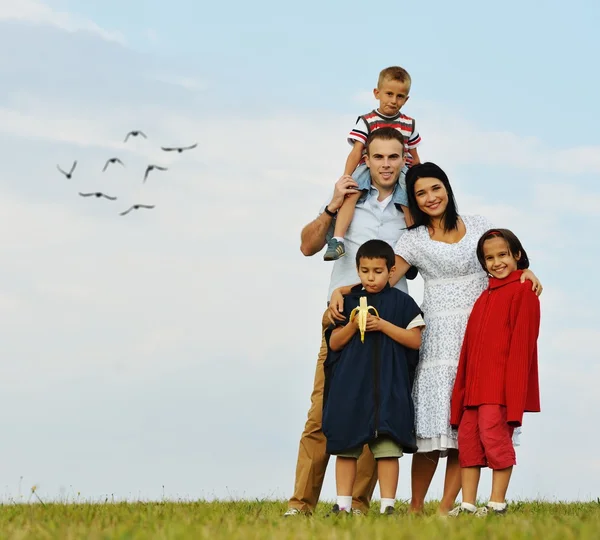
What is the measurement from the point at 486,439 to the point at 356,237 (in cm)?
197

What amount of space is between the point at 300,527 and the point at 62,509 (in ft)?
7.93

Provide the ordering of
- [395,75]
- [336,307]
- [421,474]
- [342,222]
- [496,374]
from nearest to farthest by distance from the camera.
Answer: [496,374] < [336,307] < [421,474] < [342,222] < [395,75]

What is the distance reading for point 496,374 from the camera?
6.86 meters

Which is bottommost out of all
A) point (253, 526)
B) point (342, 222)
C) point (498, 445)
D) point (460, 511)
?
point (253, 526)

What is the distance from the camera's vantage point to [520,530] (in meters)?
5.56

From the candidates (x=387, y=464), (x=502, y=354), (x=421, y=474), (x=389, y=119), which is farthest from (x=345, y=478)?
(x=389, y=119)

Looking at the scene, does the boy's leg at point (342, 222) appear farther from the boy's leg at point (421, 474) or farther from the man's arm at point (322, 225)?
the boy's leg at point (421, 474)

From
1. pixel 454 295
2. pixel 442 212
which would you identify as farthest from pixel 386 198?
pixel 454 295

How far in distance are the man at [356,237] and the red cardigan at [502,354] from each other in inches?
30.3

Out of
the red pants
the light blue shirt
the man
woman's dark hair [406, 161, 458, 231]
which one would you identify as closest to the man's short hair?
the man

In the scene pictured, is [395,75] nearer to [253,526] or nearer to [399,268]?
[399,268]

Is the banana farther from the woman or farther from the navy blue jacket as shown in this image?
the woman

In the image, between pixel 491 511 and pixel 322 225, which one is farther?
pixel 322 225

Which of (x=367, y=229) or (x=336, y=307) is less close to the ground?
(x=367, y=229)
